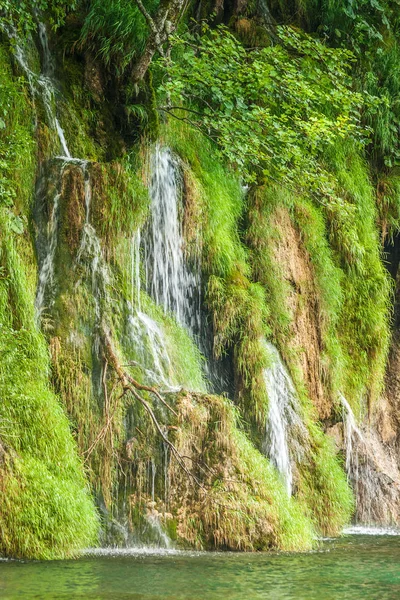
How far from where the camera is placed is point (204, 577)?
26.5 ft

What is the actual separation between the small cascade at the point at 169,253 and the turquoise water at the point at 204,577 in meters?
4.06

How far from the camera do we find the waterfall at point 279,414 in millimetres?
12680

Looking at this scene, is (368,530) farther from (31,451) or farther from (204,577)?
(204,577)

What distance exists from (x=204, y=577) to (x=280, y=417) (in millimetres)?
5161

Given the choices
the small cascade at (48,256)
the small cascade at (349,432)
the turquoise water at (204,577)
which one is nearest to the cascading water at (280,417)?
the small cascade at (349,432)

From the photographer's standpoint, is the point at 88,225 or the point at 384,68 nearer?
the point at 88,225

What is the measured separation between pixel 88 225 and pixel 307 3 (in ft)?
25.2

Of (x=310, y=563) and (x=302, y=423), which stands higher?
(x=302, y=423)

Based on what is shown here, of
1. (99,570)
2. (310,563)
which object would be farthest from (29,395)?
(310,563)

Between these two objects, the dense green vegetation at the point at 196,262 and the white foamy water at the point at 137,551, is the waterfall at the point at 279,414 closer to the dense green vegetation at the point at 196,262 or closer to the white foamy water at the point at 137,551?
the dense green vegetation at the point at 196,262

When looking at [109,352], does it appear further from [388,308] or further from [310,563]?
[388,308]

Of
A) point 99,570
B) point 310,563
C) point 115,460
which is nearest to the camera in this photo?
point 99,570

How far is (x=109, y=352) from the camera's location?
10.7 metres

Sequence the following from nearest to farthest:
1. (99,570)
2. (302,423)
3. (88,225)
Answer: (99,570), (88,225), (302,423)
